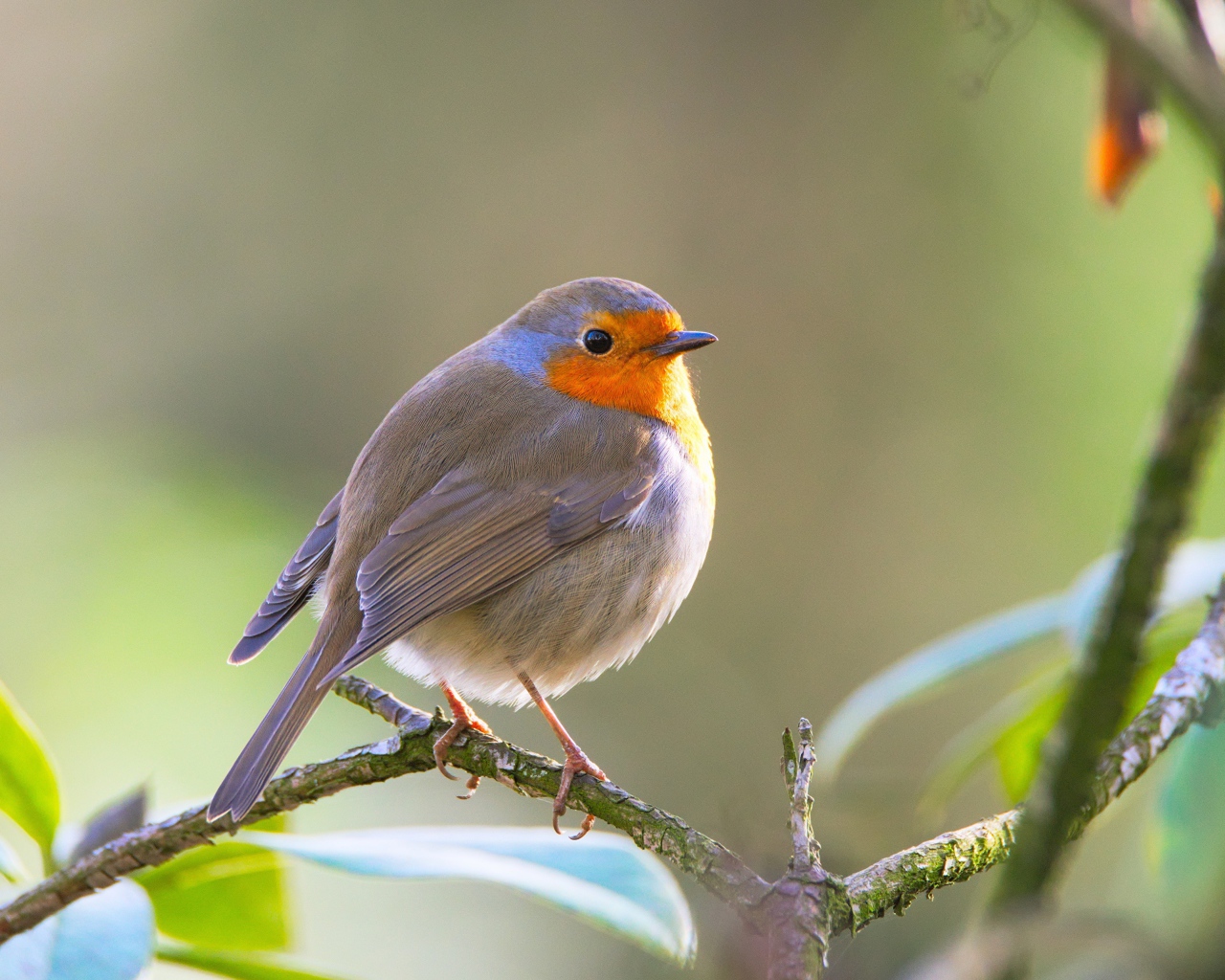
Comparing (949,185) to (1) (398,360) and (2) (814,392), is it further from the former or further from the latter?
(1) (398,360)

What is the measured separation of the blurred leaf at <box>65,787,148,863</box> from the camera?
5.65 ft

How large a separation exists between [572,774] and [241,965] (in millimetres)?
532

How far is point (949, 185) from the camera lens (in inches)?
241

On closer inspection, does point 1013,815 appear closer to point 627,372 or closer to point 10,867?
point 10,867

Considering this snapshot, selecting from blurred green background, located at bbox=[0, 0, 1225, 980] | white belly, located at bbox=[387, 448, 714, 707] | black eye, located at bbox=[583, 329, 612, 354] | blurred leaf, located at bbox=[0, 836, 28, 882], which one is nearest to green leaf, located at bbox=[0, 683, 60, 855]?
blurred leaf, located at bbox=[0, 836, 28, 882]

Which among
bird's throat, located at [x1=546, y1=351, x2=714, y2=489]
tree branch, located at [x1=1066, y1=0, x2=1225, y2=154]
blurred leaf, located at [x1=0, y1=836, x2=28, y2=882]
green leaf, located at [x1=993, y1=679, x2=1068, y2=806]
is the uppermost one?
bird's throat, located at [x1=546, y1=351, x2=714, y2=489]

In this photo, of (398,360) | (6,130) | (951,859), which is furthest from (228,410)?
(951,859)

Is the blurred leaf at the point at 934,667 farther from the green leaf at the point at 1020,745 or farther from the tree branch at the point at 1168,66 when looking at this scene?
the tree branch at the point at 1168,66

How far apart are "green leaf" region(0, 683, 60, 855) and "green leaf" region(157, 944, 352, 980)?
0.90 feet

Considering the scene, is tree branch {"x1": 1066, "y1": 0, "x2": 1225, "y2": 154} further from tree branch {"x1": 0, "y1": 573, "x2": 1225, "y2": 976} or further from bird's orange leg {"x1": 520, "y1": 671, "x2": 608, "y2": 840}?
bird's orange leg {"x1": 520, "y1": 671, "x2": 608, "y2": 840}

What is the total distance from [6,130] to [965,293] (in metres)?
5.27

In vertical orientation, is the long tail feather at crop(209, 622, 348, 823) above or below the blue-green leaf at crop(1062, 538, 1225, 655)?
below

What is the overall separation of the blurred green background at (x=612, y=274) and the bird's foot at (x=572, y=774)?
2.68m

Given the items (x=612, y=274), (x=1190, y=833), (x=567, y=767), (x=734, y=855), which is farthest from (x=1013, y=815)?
(x=612, y=274)
